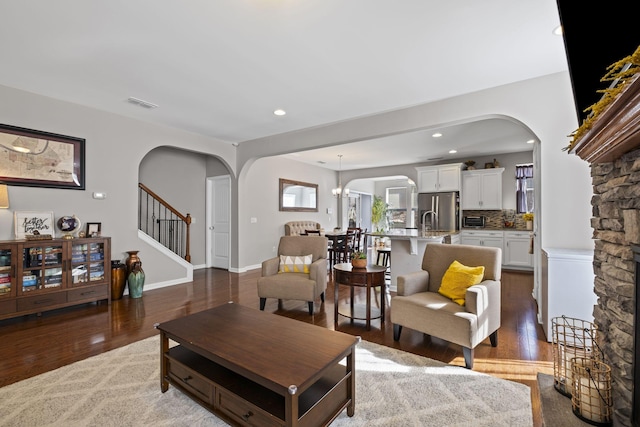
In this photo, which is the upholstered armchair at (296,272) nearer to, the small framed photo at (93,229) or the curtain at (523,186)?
the small framed photo at (93,229)

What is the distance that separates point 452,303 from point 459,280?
21 centimetres

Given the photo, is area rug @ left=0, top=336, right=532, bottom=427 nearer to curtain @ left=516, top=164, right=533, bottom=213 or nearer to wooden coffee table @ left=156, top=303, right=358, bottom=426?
wooden coffee table @ left=156, top=303, right=358, bottom=426

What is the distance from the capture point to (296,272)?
12.7 feet

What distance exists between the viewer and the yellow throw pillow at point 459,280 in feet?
8.48

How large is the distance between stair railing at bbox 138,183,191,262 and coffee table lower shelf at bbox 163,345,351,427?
409 cm

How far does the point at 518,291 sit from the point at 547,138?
2706mm

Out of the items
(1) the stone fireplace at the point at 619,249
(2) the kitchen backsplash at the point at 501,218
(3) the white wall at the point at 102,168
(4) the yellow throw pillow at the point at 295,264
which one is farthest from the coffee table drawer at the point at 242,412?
(2) the kitchen backsplash at the point at 501,218

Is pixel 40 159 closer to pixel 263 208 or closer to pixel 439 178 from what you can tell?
pixel 263 208

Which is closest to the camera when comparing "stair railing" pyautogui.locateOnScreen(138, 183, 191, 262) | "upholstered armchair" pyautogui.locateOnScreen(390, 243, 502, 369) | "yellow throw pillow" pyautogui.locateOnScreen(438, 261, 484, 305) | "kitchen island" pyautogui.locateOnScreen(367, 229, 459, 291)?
"upholstered armchair" pyautogui.locateOnScreen(390, 243, 502, 369)

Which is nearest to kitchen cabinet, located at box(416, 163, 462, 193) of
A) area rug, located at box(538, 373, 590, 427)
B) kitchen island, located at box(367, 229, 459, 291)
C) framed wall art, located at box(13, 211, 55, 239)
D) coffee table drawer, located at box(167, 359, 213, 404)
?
kitchen island, located at box(367, 229, 459, 291)

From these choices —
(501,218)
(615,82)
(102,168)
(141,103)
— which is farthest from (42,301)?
(501,218)

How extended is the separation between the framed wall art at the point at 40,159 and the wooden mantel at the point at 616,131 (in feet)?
17.1

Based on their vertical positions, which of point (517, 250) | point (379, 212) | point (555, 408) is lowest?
point (555, 408)

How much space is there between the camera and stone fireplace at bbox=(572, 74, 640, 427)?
123 cm
